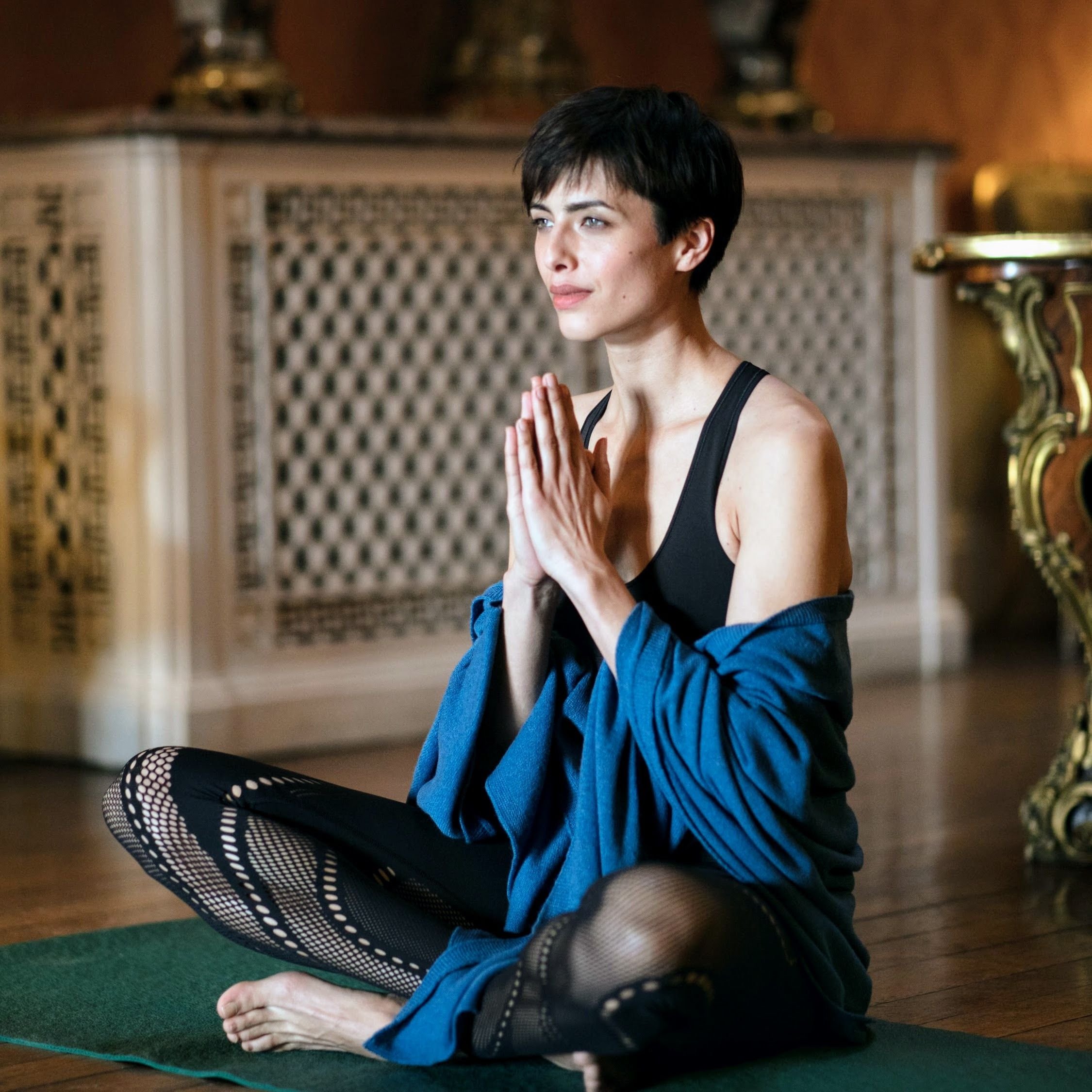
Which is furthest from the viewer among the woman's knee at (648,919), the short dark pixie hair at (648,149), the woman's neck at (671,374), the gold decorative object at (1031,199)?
the gold decorative object at (1031,199)

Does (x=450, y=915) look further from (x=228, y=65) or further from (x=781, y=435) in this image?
(x=228, y=65)

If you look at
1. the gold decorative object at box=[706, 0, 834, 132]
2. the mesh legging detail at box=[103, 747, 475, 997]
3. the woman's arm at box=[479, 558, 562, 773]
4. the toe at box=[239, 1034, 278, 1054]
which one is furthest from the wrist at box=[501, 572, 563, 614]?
the gold decorative object at box=[706, 0, 834, 132]

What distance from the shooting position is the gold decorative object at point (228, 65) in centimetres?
444

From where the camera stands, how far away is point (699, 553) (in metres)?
2.10

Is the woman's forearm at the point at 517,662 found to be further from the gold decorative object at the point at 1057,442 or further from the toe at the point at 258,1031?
the gold decorative object at the point at 1057,442

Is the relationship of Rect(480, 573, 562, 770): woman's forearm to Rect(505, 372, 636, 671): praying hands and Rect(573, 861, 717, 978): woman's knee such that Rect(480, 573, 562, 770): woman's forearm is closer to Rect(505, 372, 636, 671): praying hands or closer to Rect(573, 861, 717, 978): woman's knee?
Rect(505, 372, 636, 671): praying hands

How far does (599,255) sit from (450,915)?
0.77 m

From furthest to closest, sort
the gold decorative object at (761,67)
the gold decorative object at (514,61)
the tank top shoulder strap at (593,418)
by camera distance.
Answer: the gold decorative object at (761,67) < the gold decorative object at (514,61) < the tank top shoulder strap at (593,418)

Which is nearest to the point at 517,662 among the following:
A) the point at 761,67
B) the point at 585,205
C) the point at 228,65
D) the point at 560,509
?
the point at 560,509

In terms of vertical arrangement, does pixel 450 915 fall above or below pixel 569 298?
below

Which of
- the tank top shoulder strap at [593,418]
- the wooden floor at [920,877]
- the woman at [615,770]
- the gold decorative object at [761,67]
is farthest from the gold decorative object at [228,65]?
the woman at [615,770]

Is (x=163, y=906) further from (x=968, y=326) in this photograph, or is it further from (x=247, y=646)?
(x=968, y=326)

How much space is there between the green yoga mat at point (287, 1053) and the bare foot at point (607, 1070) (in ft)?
0.16

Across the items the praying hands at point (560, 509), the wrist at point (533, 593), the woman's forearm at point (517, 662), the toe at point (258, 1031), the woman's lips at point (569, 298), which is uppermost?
the woman's lips at point (569, 298)
